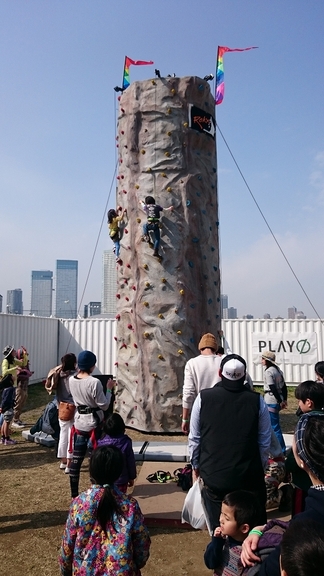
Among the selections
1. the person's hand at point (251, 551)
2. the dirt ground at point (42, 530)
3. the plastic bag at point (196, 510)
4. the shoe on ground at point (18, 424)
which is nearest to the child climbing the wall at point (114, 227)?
the shoe on ground at point (18, 424)

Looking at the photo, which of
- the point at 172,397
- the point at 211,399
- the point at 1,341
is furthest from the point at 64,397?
the point at 1,341

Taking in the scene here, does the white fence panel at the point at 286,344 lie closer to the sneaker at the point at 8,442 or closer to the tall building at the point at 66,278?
the sneaker at the point at 8,442

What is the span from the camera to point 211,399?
275 cm

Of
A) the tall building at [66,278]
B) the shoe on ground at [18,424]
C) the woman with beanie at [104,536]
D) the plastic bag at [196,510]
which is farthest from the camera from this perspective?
the tall building at [66,278]

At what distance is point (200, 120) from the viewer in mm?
8344

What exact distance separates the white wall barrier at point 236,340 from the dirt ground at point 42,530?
260 inches

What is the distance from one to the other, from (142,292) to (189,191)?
2.13m

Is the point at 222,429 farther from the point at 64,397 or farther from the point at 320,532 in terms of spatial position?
the point at 64,397

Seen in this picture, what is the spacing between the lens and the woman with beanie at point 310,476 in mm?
1511

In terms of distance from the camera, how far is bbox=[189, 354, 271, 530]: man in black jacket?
2.60 meters

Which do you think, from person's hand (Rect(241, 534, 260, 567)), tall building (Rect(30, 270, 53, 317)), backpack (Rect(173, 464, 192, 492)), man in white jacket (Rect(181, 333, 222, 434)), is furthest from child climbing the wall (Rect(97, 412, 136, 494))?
tall building (Rect(30, 270, 53, 317))

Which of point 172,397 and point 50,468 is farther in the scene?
point 172,397

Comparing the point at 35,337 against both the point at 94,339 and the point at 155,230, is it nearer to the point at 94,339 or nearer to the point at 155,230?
the point at 94,339

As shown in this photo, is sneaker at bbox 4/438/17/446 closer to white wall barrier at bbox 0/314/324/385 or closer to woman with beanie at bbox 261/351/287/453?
woman with beanie at bbox 261/351/287/453
